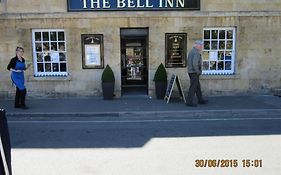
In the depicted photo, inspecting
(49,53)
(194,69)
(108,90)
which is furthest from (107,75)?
(194,69)

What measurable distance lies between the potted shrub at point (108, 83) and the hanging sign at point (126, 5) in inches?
86.8

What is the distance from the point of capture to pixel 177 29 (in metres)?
11.8

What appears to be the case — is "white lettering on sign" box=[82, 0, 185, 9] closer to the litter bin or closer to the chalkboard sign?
the chalkboard sign

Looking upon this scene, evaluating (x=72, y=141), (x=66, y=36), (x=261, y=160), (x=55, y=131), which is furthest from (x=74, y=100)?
(x=261, y=160)

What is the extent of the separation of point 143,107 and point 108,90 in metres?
1.88

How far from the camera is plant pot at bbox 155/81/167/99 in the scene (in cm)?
1154

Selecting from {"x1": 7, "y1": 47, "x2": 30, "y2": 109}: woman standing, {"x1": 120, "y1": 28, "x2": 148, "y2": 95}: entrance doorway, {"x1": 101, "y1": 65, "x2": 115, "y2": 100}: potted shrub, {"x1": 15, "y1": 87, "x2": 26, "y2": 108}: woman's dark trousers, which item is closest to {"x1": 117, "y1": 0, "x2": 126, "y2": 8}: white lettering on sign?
{"x1": 120, "y1": 28, "x2": 148, "y2": 95}: entrance doorway

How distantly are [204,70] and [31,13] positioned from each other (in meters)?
6.61

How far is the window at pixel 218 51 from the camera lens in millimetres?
12148

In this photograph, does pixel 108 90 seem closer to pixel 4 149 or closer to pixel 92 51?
pixel 92 51

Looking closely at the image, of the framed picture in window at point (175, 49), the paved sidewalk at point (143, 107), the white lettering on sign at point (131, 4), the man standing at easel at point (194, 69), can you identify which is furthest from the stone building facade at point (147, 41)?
the man standing at easel at point (194, 69)

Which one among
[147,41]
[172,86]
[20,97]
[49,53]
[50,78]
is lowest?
[20,97]

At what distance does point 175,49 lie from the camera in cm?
1202

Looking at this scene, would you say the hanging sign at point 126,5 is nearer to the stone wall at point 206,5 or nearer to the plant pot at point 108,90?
the stone wall at point 206,5
